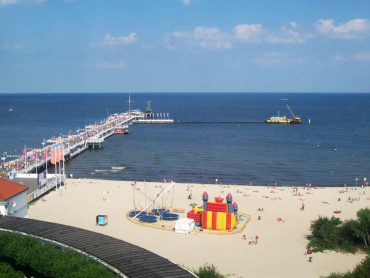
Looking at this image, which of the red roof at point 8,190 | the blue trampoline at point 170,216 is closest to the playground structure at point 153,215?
the blue trampoline at point 170,216

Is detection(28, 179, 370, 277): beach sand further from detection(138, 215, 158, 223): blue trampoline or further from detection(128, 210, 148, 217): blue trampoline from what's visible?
detection(138, 215, 158, 223): blue trampoline

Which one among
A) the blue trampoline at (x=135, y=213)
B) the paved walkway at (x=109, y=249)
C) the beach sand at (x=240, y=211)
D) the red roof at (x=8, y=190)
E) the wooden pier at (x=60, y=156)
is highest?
the red roof at (x=8, y=190)

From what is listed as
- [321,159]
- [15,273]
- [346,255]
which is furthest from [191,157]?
[15,273]

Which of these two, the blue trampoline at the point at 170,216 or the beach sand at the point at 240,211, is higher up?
the blue trampoline at the point at 170,216

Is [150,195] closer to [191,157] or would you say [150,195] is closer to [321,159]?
[191,157]

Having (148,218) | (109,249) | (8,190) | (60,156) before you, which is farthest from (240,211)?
(60,156)

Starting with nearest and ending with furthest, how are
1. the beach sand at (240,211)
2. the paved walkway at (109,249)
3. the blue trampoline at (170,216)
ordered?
the paved walkway at (109,249), the beach sand at (240,211), the blue trampoline at (170,216)

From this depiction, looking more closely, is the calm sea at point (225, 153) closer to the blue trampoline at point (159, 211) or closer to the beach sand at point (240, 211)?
the beach sand at point (240, 211)

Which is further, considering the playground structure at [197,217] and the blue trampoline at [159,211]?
the blue trampoline at [159,211]
